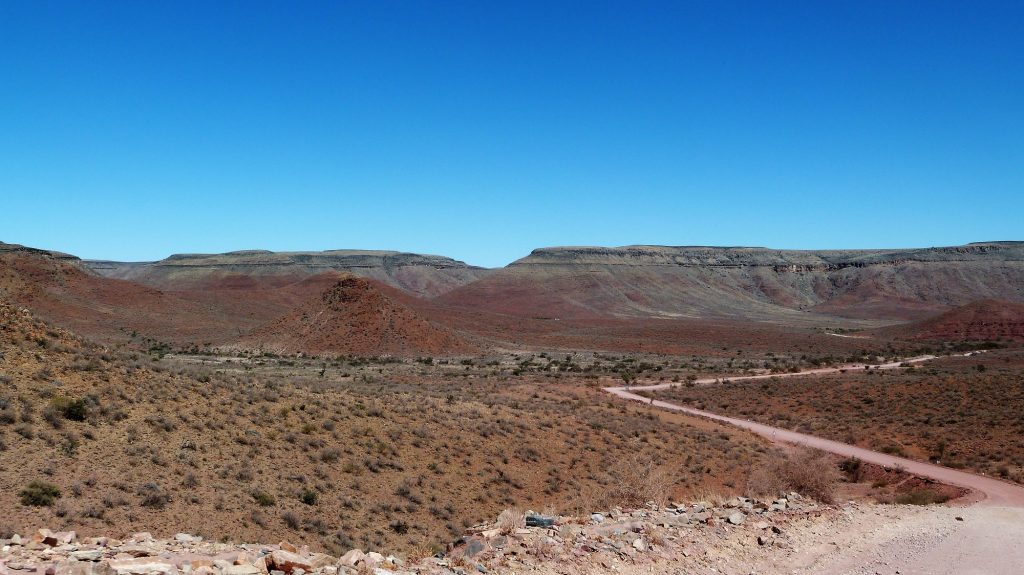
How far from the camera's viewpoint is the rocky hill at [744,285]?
155375 millimetres

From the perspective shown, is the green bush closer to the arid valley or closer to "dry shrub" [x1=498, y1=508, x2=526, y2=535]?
the arid valley

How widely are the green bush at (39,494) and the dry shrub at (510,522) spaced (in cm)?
795

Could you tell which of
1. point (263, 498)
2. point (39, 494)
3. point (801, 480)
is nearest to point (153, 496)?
point (39, 494)

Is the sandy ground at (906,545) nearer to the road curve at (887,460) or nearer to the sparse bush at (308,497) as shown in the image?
the road curve at (887,460)

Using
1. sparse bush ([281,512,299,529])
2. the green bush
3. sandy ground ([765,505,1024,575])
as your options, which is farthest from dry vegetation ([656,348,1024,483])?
the green bush

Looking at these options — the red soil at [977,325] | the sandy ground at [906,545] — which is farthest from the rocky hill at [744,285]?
the sandy ground at [906,545]

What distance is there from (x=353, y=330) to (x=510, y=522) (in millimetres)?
53307

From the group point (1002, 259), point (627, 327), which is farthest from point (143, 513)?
point (1002, 259)

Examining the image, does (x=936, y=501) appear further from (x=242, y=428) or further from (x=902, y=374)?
(x=902, y=374)

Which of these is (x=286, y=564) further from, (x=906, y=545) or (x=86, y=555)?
(x=906, y=545)

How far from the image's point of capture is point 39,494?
11.6 m

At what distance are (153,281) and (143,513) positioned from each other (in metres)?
204

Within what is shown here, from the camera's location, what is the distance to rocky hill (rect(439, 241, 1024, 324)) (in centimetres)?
15538

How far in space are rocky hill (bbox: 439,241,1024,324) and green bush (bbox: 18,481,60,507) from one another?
130 metres
